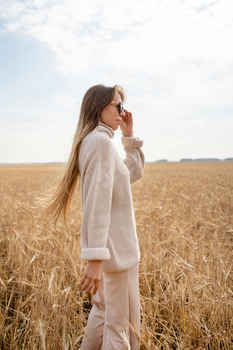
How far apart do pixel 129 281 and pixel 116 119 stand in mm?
878

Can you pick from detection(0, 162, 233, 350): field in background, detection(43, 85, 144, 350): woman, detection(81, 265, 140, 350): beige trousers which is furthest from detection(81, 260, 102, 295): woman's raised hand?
detection(0, 162, 233, 350): field in background

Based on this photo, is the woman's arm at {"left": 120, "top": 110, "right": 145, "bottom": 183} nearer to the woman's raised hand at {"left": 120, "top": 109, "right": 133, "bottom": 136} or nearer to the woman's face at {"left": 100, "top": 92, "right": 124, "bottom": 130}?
the woman's raised hand at {"left": 120, "top": 109, "right": 133, "bottom": 136}

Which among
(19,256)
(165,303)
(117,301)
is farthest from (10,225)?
(117,301)

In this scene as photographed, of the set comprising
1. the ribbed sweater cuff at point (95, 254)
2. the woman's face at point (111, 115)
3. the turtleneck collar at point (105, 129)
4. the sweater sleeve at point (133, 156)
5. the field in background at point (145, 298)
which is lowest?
the field in background at point (145, 298)

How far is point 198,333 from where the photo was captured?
1.69m

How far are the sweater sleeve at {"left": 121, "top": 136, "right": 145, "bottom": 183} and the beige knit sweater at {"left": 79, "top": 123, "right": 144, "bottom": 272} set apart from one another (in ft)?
1.13

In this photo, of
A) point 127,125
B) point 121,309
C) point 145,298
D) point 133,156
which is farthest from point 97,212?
point 145,298

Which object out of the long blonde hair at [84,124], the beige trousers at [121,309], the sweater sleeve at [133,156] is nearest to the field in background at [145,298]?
the beige trousers at [121,309]

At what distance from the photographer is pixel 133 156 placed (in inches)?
68.7

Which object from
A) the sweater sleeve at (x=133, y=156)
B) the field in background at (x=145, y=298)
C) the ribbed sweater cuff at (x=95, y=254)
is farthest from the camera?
the sweater sleeve at (x=133, y=156)

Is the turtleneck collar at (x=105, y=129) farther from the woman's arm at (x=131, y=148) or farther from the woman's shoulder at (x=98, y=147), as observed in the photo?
the woman's arm at (x=131, y=148)

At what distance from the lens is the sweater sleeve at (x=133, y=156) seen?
174 centimetres

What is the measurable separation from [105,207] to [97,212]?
43 mm

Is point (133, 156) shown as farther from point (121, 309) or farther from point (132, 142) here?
point (121, 309)
